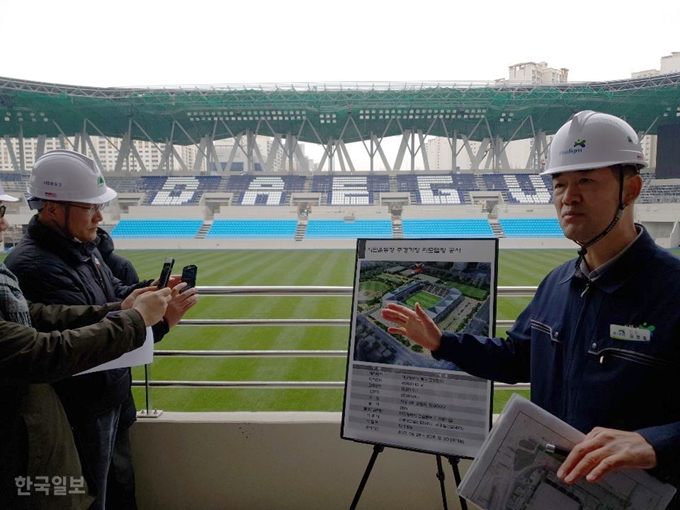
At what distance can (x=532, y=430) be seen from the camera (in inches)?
38.8

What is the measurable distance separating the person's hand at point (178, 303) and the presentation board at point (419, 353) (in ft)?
1.97

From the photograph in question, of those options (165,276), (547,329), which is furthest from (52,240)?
(547,329)

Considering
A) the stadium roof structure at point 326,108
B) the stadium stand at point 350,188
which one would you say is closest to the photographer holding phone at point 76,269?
the stadium roof structure at point 326,108

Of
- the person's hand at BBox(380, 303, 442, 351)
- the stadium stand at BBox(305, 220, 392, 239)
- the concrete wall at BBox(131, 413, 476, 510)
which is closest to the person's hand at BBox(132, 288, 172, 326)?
the person's hand at BBox(380, 303, 442, 351)

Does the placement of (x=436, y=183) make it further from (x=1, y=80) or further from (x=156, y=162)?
(x=1, y=80)

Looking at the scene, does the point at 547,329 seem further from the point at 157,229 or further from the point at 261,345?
the point at 157,229

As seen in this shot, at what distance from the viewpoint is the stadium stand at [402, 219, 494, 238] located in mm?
22641

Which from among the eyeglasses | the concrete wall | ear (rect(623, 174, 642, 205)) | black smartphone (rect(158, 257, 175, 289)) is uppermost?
ear (rect(623, 174, 642, 205))

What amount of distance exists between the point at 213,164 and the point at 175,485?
2784cm

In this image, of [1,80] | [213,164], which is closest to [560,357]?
[1,80]

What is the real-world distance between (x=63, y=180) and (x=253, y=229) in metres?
22.4

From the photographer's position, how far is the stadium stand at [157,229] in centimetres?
2223

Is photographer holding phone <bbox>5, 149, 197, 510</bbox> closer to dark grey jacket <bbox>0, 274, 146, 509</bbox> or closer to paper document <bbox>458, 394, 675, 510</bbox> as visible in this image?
dark grey jacket <bbox>0, 274, 146, 509</bbox>

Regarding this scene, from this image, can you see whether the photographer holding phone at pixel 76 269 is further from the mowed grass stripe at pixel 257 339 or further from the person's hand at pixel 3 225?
the mowed grass stripe at pixel 257 339
